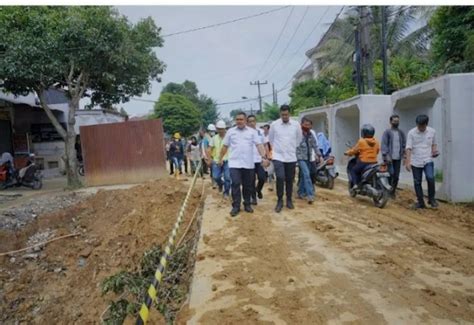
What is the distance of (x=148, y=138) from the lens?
14.7 metres

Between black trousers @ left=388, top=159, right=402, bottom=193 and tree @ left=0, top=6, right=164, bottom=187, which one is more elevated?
tree @ left=0, top=6, right=164, bottom=187

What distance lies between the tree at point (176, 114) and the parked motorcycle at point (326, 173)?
111 feet

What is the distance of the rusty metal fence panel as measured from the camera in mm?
14664

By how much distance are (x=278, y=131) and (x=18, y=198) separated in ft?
31.4

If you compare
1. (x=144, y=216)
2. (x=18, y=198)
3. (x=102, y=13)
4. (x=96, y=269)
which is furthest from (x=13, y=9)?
(x=96, y=269)

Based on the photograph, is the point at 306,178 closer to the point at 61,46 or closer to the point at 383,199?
the point at 383,199

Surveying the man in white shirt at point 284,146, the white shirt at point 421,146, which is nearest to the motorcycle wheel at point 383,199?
the white shirt at point 421,146

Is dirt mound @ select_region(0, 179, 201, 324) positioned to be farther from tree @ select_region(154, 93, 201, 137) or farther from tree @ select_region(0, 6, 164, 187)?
tree @ select_region(154, 93, 201, 137)

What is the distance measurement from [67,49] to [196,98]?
5056cm

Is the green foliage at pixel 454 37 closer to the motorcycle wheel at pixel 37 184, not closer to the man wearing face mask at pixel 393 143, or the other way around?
the man wearing face mask at pixel 393 143

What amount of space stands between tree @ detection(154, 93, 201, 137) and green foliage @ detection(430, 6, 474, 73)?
31111 mm

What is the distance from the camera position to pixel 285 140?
21.6 ft

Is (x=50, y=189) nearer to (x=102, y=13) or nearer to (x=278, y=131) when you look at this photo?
(x=102, y=13)

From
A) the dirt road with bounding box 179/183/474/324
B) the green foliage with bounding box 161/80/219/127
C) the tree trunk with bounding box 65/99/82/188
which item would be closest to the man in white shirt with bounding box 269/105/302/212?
the dirt road with bounding box 179/183/474/324
